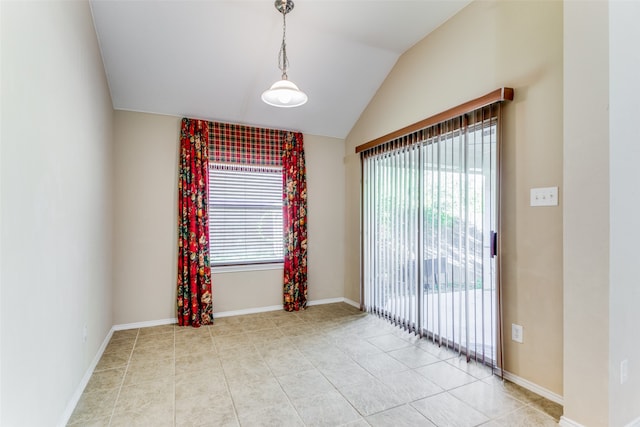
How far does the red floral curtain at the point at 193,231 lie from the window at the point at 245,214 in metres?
0.20

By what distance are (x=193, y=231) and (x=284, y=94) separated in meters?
2.17

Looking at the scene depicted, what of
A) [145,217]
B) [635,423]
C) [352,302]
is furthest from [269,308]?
[635,423]

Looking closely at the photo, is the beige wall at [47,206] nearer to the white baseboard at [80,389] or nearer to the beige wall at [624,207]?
the white baseboard at [80,389]

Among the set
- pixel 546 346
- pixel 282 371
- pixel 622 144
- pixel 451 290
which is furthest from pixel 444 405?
pixel 622 144

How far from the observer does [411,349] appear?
2938 mm

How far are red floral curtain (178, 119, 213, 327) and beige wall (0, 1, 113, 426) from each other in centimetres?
100

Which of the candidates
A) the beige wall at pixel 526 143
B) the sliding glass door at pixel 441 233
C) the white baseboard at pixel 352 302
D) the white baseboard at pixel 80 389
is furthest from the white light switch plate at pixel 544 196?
the white baseboard at pixel 80 389

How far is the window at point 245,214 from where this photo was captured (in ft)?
13.1

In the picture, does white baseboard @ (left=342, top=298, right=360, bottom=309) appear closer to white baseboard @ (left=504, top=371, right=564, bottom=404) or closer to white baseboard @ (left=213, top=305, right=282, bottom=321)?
white baseboard @ (left=213, top=305, right=282, bottom=321)

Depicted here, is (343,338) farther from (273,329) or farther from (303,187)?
(303,187)

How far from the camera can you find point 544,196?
214 cm

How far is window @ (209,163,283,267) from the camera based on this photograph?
4.00m

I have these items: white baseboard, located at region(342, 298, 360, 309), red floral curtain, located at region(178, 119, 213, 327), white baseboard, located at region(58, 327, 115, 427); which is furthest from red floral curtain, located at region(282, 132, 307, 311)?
white baseboard, located at region(58, 327, 115, 427)

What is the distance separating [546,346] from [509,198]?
105cm
